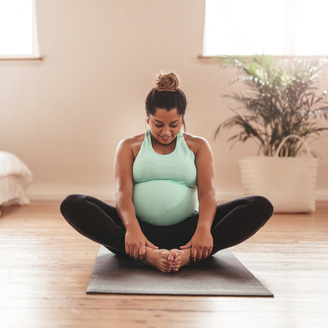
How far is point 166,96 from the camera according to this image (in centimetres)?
129

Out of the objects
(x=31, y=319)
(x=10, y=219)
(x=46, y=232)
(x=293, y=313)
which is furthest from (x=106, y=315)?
(x=10, y=219)

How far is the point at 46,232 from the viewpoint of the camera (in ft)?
6.07

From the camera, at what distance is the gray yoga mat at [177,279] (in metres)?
1.02

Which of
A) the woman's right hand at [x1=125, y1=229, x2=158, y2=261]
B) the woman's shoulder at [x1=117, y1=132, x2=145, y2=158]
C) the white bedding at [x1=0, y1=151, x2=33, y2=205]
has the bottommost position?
the white bedding at [x1=0, y1=151, x2=33, y2=205]

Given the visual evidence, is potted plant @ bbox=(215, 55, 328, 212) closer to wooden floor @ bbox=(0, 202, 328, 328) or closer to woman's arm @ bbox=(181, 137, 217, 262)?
wooden floor @ bbox=(0, 202, 328, 328)

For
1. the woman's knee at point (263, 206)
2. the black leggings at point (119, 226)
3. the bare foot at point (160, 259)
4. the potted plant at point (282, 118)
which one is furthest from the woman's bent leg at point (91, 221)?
the potted plant at point (282, 118)

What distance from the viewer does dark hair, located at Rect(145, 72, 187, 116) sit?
4.20 ft

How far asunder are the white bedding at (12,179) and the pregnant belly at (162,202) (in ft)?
4.42

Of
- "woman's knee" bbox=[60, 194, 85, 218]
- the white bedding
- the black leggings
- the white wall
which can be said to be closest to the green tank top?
the black leggings

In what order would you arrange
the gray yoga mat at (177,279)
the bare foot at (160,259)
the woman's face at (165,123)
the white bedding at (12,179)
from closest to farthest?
the gray yoga mat at (177,279), the bare foot at (160,259), the woman's face at (165,123), the white bedding at (12,179)

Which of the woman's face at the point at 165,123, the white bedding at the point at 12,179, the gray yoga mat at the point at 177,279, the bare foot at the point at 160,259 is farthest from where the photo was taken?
the white bedding at the point at 12,179

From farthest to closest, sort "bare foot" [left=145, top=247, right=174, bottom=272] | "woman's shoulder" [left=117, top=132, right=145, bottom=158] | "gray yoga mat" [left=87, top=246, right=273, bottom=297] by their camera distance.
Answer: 1. "woman's shoulder" [left=117, top=132, right=145, bottom=158]
2. "bare foot" [left=145, top=247, right=174, bottom=272]
3. "gray yoga mat" [left=87, top=246, right=273, bottom=297]

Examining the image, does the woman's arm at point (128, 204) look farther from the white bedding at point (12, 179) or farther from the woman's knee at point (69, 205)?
the white bedding at point (12, 179)

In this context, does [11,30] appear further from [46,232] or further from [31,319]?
[31,319]
